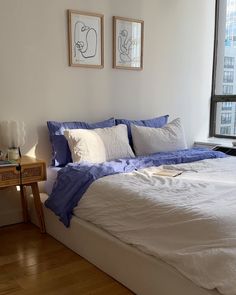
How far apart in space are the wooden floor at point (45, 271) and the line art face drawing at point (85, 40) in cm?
174

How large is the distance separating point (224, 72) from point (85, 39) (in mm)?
2067

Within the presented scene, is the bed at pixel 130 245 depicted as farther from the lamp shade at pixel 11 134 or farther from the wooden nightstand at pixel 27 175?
the lamp shade at pixel 11 134

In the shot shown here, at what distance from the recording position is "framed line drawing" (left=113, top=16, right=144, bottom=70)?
3.65 metres

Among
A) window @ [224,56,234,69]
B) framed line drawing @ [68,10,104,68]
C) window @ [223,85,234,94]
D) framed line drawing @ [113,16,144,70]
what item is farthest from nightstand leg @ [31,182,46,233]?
window @ [224,56,234,69]

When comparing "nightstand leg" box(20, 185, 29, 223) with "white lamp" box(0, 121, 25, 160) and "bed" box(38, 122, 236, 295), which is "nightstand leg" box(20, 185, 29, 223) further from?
"white lamp" box(0, 121, 25, 160)

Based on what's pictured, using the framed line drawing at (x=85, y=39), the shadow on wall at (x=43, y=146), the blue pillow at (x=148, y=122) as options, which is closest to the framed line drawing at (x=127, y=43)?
the framed line drawing at (x=85, y=39)

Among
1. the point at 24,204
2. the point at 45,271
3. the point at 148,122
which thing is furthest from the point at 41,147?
the point at 45,271

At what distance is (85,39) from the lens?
3.43 meters

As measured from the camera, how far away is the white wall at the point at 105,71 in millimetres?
3086

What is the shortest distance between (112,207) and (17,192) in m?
1.32

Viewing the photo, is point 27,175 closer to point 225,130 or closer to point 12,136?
point 12,136

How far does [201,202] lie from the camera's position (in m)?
1.93

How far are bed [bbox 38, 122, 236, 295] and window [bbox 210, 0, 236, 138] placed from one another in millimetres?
1669

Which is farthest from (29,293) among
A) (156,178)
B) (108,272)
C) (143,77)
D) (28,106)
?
(143,77)
